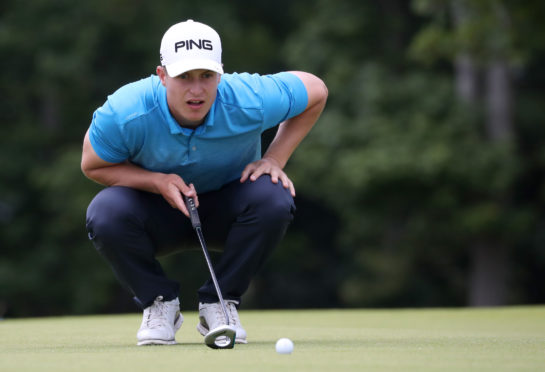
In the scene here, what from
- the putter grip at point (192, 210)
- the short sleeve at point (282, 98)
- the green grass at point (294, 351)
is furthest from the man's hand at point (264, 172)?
the green grass at point (294, 351)

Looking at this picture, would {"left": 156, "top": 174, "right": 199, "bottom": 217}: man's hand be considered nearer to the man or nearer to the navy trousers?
the man

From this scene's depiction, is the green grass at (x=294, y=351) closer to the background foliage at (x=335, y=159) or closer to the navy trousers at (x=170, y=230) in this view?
the navy trousers at (x=170, y=230)

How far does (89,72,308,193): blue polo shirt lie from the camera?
394 centimetres

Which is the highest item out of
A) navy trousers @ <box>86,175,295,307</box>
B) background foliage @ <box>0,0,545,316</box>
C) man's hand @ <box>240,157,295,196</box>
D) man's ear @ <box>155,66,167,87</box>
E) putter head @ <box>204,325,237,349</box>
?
man's ear @ <box>155,66,167,87</box>

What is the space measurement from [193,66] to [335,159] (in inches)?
535

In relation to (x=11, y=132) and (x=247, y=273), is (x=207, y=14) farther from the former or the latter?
(x=247, y=273)

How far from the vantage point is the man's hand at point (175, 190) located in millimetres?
4008

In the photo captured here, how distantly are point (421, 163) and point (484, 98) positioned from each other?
2.34 meters

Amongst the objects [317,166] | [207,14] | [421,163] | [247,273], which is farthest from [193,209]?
[207,14]

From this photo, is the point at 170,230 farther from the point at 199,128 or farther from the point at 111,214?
the point at 199,128

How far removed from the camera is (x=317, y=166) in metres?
17.3

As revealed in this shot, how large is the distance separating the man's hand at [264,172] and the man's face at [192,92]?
378mm

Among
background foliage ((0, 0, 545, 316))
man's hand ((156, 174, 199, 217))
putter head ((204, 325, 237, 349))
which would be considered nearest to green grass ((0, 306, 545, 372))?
putter head ((204, 325, 237, 349))

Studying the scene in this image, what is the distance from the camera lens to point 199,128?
4047 millimetres
